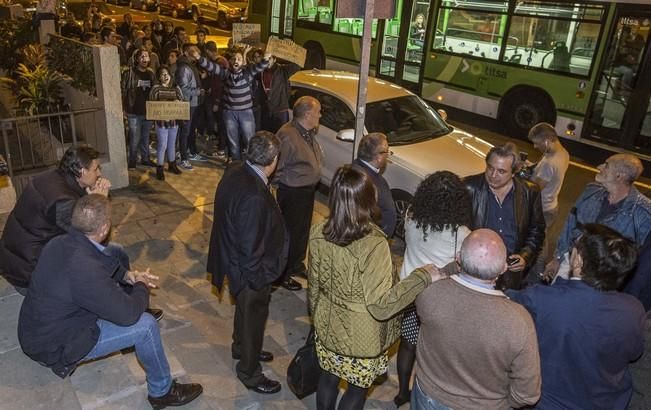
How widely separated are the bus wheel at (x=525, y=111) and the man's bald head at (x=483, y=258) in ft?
30.8

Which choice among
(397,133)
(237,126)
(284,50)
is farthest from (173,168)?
(397,133)

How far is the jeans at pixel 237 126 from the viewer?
28.0ft

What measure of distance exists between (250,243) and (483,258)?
5.60 feet

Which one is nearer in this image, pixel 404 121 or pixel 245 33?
pixel 404 121

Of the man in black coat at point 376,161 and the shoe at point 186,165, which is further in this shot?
the shoe at point 186,165

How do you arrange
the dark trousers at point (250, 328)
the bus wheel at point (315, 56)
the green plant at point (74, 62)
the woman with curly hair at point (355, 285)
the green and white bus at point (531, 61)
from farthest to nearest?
the bus wheel at point (315, 56) < the green and white bus at point (531, 61) < the green plant at point (74, 62) < the dark trousers at point (250, 328) < the woman with curly hair at point (355, 285)

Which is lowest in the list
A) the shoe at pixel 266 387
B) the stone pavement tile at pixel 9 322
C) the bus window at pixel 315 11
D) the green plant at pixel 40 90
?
the shoe at pixel 266 387

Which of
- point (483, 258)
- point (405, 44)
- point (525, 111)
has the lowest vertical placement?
point (525, 111)

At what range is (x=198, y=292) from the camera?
565cm

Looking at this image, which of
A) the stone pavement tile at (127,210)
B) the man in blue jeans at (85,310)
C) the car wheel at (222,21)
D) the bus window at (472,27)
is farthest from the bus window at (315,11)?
the car wheel at (222,21)

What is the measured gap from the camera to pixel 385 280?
3.16 meters

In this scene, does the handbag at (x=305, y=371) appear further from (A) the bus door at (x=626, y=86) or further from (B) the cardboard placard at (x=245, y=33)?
(A) the bus door at (x=626, y=86)

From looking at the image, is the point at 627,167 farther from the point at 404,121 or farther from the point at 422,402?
the point at 404,121

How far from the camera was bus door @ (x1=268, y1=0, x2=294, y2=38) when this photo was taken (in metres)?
16.4
